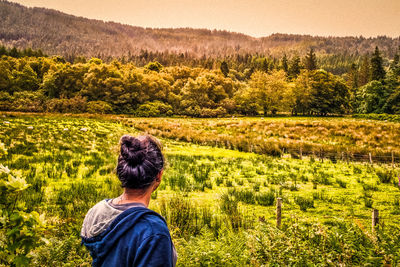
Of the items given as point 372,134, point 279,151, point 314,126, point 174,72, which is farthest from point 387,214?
point 174,72

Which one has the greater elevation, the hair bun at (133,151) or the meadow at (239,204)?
the hair bun at (133,151)

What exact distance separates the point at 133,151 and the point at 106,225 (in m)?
0.45

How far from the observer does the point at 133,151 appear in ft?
5.39

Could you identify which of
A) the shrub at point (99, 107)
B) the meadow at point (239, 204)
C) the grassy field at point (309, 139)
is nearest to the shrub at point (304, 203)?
the meadow at point (239, 204)

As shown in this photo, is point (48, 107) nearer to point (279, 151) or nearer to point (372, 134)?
point (279, 151)

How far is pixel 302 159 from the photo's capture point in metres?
17.0

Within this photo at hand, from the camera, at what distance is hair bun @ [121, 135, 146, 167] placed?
5.39 ft

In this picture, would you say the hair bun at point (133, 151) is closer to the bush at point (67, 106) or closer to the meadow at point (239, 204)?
the meadow at point (239, 204)

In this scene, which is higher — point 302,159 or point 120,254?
Answer: point 120,254

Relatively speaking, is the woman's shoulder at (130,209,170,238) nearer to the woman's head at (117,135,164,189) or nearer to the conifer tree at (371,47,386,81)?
the woman's head at (117,135,164,189)

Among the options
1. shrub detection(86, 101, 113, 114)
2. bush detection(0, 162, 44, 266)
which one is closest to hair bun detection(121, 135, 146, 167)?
bush detection(0, 162, 44, 266)

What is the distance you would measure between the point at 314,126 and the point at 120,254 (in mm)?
31833

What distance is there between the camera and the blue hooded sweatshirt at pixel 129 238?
143cm

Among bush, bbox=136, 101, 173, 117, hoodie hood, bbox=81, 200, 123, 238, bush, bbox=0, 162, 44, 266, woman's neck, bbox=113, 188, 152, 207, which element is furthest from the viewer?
bush, bbox=136, 101, 173, 117
